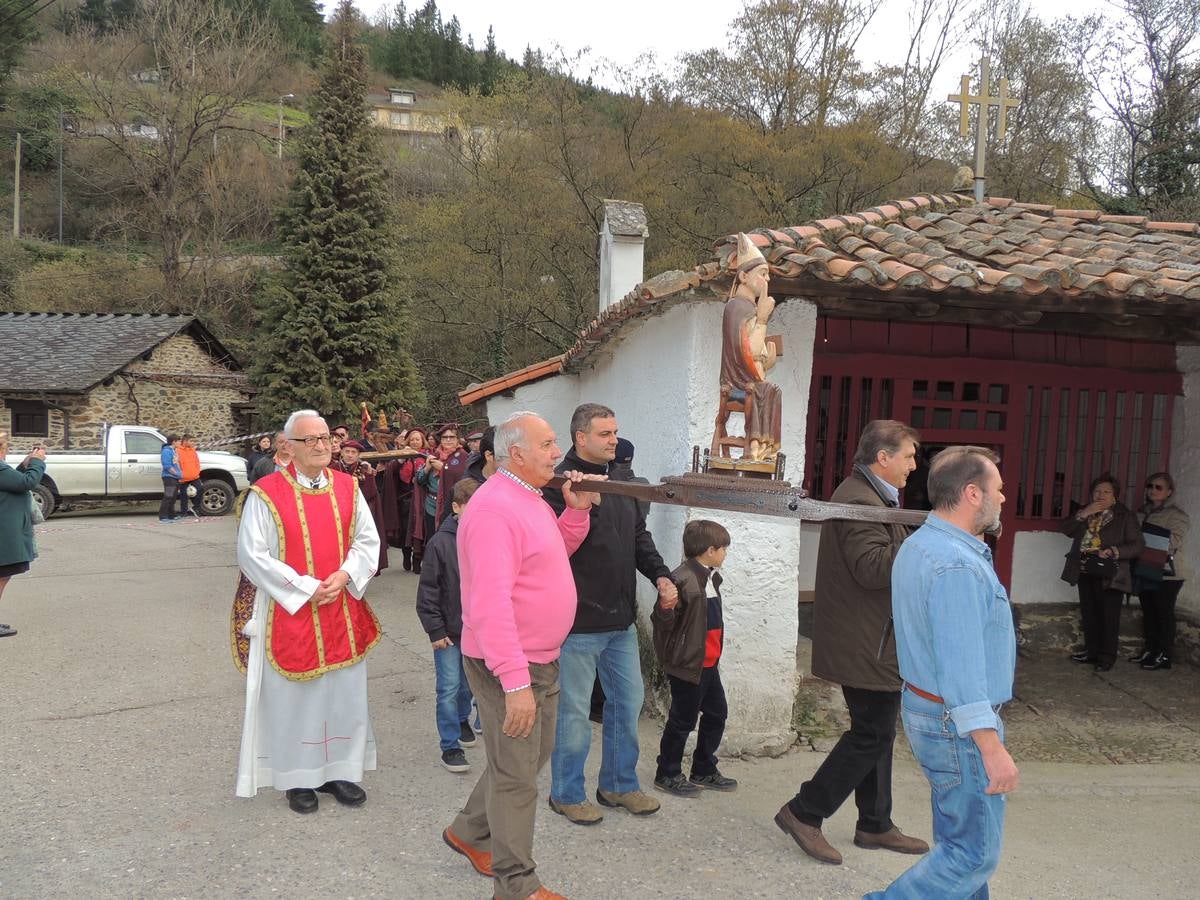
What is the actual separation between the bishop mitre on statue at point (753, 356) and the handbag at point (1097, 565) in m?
4.43

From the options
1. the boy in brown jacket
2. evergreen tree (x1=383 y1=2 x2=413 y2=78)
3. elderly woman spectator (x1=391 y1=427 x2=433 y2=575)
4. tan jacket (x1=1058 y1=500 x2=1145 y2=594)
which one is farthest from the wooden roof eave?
evergreen tree (x1=383 y1=2 x2=413 y2=78)

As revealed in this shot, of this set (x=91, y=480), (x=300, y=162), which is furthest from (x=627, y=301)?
(x=300, y=162)

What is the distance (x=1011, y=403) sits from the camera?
23.1ft

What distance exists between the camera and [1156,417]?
741 cm

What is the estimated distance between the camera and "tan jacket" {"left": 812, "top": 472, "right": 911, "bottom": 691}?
11.7 ft

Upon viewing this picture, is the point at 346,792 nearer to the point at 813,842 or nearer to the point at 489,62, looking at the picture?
the point at 813,842

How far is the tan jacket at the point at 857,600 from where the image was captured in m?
3.55

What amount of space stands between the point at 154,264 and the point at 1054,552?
99.4ft

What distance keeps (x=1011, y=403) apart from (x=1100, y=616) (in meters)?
1.73

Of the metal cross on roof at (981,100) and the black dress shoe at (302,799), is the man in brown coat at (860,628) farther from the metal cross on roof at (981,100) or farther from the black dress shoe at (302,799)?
the metal cross on roof at (981,100)

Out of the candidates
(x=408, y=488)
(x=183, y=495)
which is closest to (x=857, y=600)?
(x=408, y=488)

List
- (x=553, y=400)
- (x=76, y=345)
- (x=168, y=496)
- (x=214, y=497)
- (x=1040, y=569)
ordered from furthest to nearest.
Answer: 1. (x=76, y=345)
2. (x=214, y=497)
3. (x=168, y=496)
4. (x=553, y=400)
5. (x=1040, y=569)

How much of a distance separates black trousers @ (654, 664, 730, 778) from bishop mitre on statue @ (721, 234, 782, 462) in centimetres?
148

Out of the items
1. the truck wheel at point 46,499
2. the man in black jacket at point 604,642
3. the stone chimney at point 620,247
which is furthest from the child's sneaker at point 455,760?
the truck wheel at point 46,499
